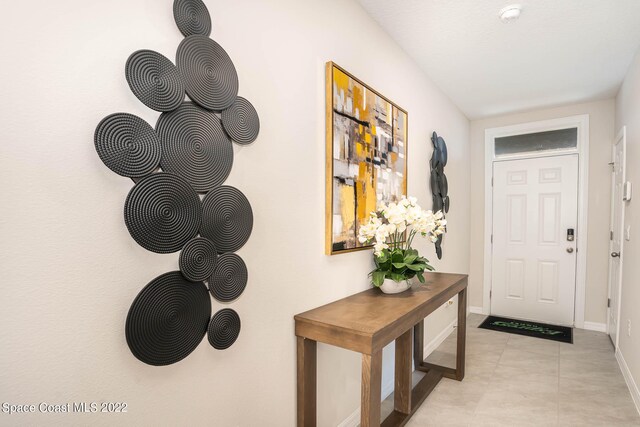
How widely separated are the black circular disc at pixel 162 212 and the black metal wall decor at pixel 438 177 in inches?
98.7

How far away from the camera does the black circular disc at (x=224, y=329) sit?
3.95ft

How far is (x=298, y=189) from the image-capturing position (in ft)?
5.33

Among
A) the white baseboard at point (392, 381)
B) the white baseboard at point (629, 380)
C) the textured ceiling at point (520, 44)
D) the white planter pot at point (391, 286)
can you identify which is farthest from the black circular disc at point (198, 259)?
the white baseboard at point (629, 380)

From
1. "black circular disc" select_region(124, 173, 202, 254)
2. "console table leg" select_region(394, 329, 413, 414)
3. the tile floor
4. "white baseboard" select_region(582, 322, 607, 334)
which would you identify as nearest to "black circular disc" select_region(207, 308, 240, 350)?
"black circular disc" select_region(124, 173, 202, 254)

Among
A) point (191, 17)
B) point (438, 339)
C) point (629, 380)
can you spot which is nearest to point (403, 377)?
point (438, 339)

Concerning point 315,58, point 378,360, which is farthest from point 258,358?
point 315,58

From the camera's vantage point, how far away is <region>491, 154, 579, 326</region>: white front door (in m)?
3.92

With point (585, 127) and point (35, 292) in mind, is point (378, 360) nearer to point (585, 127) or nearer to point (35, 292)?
point (35, 292)

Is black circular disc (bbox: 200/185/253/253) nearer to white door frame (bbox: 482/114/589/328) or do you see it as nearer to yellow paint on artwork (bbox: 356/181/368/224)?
yellow paint on artwork (bbox: 356/181/368/224)

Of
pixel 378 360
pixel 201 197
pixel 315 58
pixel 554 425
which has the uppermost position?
pixel 315 58

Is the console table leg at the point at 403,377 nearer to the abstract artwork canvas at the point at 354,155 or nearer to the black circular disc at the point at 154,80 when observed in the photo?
the abstract artwork canvas at the point at 354,155

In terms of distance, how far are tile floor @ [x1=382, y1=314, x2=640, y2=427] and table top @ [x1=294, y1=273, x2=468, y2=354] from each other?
2.59 feet

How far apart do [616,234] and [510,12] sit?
2532 millimetres

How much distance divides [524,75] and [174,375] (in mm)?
3556
